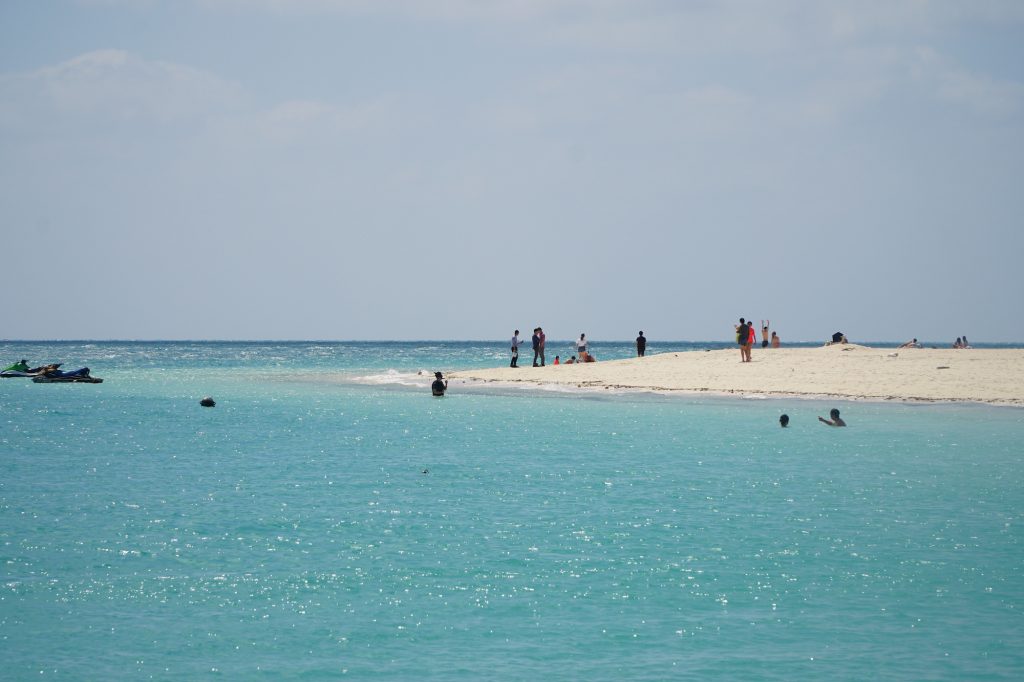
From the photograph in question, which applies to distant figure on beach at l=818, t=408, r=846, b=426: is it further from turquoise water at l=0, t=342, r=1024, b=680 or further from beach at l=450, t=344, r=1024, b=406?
beach at l=450, t=344, r=1024, b=406

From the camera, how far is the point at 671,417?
36875 millimetres

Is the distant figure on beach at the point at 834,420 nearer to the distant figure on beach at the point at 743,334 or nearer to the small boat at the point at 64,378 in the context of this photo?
the distant figure on beach at the point at 743,334

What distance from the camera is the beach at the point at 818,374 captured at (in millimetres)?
44766

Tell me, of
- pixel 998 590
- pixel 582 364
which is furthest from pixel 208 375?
pixel 998 590

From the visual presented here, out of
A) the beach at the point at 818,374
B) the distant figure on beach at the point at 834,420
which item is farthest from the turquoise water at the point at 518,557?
the beach at the point at 818,374

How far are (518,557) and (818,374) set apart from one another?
3811cm

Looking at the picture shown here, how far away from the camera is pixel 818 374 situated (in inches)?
1959

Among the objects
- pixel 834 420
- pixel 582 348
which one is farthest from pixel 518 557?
pixel 582 348

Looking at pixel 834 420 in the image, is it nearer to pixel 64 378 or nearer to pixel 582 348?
pixel 582 348

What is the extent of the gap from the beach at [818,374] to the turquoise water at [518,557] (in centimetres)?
1431

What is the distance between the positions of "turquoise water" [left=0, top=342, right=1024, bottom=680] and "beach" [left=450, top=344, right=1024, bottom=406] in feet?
47.0

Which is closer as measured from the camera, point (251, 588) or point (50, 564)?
point (251, 588)

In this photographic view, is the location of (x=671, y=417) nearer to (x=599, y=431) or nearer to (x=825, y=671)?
(x=599, y=431)

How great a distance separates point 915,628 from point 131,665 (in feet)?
29.0
